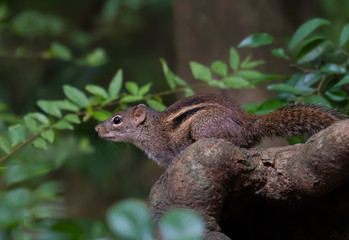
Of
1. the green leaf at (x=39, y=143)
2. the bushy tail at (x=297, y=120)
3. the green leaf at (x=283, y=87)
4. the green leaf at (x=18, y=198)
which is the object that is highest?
the green leaf at (x=39, y=143)

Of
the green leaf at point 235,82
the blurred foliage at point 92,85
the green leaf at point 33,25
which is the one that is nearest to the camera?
the blurred foliage at point 92,85

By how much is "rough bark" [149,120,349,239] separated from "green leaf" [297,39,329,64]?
832 mm

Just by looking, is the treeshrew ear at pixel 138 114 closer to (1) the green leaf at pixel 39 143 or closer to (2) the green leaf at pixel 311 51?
(1) the green leaf at pixel 39 143

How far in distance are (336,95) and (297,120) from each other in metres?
0.47

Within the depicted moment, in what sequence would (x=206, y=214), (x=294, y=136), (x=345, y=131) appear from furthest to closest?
1. (x=294, y=136)
2. (x=206, y=214)
3. (x=345, y=131)

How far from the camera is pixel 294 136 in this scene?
2.11 metres

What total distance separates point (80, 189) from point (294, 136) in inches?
199

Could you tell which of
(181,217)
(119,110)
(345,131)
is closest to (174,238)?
(181,217)

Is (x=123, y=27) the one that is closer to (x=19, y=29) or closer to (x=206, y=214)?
(x=19, y=29)

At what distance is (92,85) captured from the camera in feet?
8.41

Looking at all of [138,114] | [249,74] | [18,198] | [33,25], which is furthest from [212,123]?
[33,25]

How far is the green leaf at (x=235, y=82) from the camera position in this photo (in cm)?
249

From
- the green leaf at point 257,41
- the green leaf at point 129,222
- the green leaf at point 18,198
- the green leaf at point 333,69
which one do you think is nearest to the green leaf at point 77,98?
the green leaf at point 257,41

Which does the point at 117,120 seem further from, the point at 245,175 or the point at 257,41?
the point at 245,175
